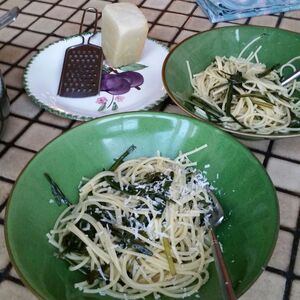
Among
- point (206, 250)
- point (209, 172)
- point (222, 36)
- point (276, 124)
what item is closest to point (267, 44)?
point (222, 36)

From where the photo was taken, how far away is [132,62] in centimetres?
97

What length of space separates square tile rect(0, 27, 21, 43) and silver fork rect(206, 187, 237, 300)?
2.24 feet

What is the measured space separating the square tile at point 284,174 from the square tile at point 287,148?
2 cm

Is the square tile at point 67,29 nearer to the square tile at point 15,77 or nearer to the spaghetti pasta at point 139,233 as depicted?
the square tile at point 15,77

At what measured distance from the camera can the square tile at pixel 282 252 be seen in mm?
585

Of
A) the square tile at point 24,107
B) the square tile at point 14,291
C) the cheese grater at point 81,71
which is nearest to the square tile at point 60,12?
the cheese grater at point 81,71

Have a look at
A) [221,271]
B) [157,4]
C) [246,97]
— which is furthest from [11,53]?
[221,271]

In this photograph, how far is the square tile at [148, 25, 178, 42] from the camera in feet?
3.49

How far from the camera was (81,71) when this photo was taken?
91 centimetres

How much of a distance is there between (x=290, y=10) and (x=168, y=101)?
0.50m

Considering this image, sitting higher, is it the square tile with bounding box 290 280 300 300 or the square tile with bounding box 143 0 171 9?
the square tile with bounding box 143 0 171 9

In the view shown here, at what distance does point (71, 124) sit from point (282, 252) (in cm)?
43

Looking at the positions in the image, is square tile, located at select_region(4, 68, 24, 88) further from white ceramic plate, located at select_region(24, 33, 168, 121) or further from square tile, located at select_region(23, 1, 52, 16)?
square tile, located at select_region(23, 1, 52, 16)

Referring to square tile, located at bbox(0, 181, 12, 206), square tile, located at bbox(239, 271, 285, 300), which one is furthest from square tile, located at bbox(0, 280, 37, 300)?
square tile, located at bbox(239, 271, 285, 300)
